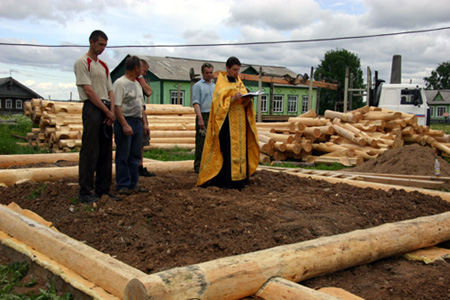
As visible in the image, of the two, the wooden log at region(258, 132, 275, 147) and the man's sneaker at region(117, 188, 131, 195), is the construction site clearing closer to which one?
the man's sneaker at region(117, 188, 131, 195)

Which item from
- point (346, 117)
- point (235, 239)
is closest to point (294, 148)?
point (346, 117)

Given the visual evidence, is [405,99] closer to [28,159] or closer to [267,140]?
[267,140]

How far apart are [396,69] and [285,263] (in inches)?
823

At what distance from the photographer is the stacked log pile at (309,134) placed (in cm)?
1109

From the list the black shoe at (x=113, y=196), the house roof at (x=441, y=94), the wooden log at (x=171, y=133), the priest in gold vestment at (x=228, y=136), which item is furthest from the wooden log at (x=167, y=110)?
the house roof at (x=441, y=94)

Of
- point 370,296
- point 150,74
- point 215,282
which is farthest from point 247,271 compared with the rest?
point 150,74

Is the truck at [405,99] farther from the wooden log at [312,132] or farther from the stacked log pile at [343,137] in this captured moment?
the wooden log at [312,132]

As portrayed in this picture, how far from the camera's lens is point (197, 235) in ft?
12.8

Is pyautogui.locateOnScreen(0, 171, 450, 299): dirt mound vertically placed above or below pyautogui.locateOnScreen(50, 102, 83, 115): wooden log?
below

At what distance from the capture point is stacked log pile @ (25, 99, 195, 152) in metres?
12.3

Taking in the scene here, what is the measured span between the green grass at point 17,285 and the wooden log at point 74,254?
187 mm

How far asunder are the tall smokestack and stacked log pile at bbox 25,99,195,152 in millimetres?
11487

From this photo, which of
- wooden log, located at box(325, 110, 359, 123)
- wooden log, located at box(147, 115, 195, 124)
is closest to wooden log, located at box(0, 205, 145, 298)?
wooden log, located at box(325, 110, 359, 123)

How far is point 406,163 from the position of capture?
8.91 m
